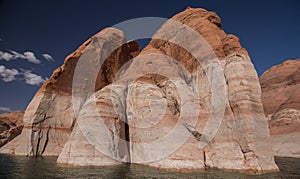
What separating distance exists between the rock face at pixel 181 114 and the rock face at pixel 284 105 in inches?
948

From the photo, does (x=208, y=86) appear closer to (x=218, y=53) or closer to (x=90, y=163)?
(x=218, y=53)

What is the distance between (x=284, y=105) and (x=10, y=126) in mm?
72045

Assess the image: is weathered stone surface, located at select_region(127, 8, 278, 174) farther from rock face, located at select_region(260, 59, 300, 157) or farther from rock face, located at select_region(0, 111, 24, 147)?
rock face, located at select_region(0, 111, 24, 147)

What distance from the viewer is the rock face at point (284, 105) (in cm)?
4178

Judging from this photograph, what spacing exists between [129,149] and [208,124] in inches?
360

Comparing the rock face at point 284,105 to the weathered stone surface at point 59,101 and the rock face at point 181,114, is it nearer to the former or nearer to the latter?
the rock face at point 181,114

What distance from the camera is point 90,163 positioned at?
2027 cm

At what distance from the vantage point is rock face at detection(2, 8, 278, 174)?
67.4 ft

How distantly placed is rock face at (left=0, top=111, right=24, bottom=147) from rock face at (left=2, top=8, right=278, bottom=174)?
13.3 metres

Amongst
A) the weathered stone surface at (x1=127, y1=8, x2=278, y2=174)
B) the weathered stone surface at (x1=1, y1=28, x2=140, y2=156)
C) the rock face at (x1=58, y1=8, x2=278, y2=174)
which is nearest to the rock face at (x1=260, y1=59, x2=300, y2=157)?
the weathered stone surface at (x1=127, y1=8, x2=278, y2=174)

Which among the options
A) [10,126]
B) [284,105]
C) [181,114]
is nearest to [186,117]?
[181,114]

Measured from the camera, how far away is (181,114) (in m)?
25.5

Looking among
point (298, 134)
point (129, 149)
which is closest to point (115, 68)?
point (129, 149)

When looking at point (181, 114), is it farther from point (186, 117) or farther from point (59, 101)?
point (59, 101)
